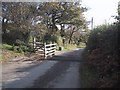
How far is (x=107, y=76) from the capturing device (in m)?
9.32

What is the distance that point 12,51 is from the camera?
21.9m

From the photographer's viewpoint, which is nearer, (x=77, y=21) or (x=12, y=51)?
(x=12, y=51)

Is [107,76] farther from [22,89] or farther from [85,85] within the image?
[22,89]

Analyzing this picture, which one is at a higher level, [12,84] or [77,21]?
[77,21]

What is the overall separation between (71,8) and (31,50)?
58.2 ft

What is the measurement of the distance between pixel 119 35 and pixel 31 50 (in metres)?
15.1

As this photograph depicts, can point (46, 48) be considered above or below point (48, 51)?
above

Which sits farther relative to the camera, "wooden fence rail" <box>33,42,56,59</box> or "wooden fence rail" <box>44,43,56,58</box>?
"wooden fence rail" <box>33,42,56,59</box>

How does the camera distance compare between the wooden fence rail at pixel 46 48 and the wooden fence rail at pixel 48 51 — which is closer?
the wooden fence rail at pixel 48 51

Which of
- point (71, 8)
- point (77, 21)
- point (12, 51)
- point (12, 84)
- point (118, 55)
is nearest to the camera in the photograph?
point (118, 55)

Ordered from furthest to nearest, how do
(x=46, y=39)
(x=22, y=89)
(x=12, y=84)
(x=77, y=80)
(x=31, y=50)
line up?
(x=46, y=39), (x=31, y=50), (x=77, y=80), (x=12, y=84), (x=22, y=89)

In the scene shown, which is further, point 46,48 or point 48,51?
point 48,51

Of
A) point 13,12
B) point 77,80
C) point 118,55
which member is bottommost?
point 77,80

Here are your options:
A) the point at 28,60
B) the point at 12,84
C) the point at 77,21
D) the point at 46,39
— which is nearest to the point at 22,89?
the point at 12,84
